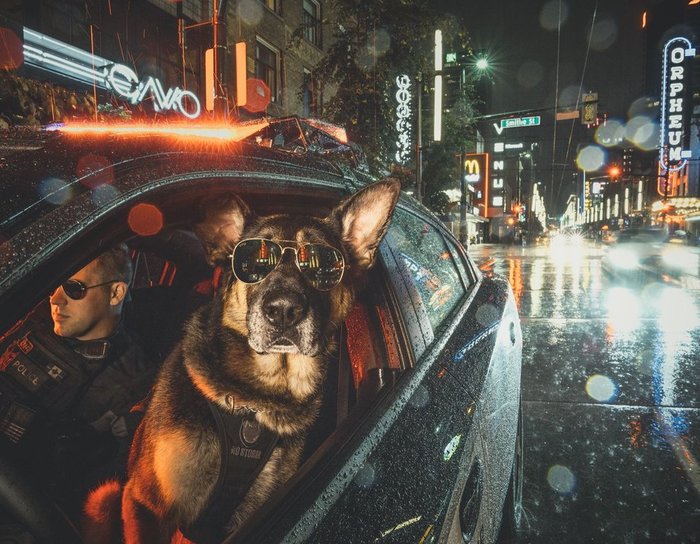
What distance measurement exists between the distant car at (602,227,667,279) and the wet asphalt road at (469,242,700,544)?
504cm

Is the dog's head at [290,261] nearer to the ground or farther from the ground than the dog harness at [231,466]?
farther from the ground

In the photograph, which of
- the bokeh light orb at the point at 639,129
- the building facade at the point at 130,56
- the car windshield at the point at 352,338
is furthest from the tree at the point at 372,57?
the bokeh light orb at the point at 639,129

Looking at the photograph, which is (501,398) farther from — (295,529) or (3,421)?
(3,421)

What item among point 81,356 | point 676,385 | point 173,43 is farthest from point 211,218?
point 173,43

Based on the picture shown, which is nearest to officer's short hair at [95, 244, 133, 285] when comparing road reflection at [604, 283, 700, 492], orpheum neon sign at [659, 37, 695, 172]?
road reflection at [604, 283, 700, 492]

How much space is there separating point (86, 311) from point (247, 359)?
68 cm

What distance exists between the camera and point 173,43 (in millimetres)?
11953

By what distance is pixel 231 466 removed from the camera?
5.04 ft

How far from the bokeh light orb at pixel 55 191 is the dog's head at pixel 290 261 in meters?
0.81

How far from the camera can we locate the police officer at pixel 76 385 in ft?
4.81

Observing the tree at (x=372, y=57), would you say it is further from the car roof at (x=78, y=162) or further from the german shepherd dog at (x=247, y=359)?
the car roof at (x=78, y=162)

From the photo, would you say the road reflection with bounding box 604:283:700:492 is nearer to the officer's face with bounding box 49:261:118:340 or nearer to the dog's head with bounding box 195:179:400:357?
the dog's head with bounding box 195:179:400:357

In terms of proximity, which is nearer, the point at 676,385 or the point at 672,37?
the point at 676,385

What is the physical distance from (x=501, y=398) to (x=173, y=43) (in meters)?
12.9
